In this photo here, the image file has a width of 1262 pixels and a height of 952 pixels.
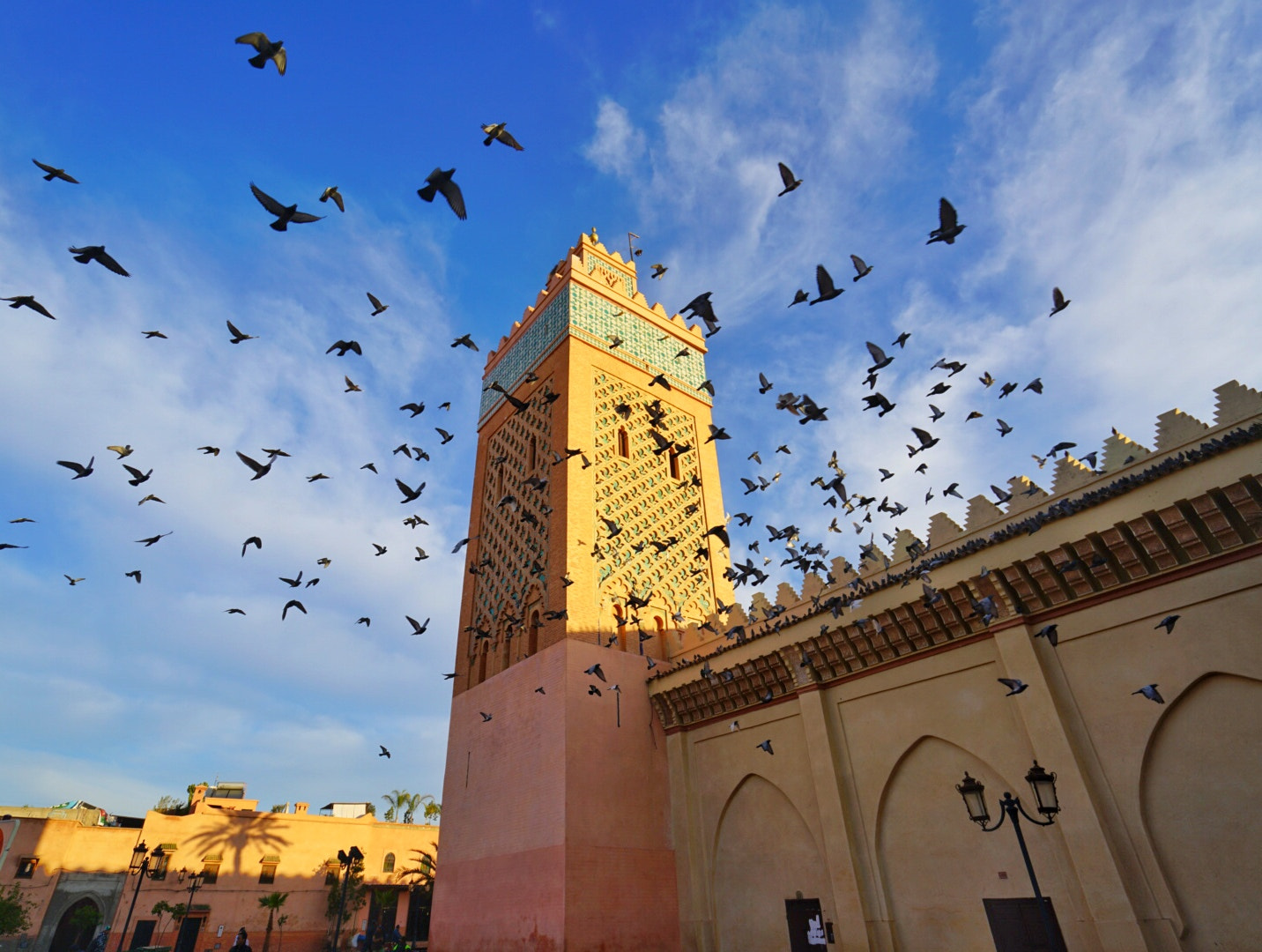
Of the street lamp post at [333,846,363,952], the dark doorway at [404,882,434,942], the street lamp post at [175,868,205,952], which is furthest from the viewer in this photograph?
the dark doorway at [404,882,434,942]

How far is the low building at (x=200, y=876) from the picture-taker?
1834cm

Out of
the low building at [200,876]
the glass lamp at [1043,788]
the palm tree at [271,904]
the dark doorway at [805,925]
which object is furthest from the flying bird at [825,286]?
the palm tree at [271,904]

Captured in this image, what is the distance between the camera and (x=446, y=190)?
403 centimetres

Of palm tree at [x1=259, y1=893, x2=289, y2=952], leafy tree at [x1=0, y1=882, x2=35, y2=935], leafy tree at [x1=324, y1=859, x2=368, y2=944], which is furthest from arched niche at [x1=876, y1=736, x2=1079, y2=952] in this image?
leafy tree at [x1=0, y1=882, x2=35, y2=935]

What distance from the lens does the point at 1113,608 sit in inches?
243

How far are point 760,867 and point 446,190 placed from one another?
7967 millimetres

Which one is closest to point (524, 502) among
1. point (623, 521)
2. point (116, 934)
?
point (623, 521)

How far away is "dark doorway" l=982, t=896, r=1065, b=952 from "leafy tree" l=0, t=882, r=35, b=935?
21750 mm

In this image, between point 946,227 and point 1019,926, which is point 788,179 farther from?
point 1019,926

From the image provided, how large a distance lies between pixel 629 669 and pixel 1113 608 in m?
5.99

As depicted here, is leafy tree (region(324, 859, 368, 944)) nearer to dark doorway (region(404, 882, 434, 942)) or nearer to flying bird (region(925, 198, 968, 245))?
dark doorway (region(404, 882, 434, 942))

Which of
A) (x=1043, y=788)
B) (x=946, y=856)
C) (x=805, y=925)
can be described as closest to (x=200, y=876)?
(x=805, y=925)

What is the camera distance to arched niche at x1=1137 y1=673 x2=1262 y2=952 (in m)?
5.09

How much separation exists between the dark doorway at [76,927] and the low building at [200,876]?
2 cm
